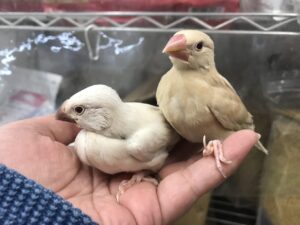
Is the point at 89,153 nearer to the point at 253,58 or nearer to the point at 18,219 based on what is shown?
the point at 18,219

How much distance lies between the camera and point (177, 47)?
66cm

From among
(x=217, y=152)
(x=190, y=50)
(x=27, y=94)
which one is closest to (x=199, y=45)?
(x=190, y=50)

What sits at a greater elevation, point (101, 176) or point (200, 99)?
point (200, 99)

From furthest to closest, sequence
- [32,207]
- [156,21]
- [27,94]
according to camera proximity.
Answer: [27,94], [156,21], [32,207]

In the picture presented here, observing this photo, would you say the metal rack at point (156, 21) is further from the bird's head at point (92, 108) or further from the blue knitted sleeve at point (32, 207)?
the blue knitted sleeve at point (32, 207)

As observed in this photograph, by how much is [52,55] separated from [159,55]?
0.23 m

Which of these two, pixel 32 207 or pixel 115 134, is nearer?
pixel 32 207

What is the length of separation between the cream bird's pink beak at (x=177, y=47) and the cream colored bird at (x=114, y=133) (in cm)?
12

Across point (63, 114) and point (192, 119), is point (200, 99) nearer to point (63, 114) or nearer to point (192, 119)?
point (192, 119)

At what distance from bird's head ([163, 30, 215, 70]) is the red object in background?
0.13 meters

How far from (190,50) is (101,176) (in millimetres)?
270

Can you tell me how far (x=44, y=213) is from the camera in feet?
2.03

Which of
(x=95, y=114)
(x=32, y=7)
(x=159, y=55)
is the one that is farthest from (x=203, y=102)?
(x=32, y=7)

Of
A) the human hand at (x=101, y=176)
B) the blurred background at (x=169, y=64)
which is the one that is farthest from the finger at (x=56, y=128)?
the blurred background at (x=169, y=64)
